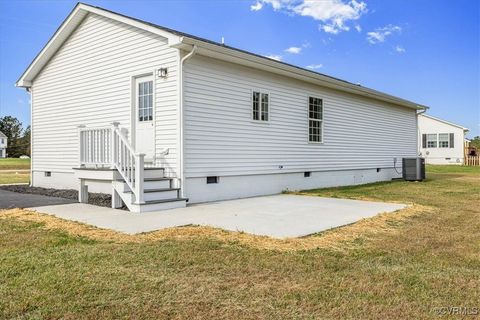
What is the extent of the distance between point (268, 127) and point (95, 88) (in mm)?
4668

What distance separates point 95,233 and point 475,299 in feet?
14.2

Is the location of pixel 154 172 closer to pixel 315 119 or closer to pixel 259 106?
pixel 259 106

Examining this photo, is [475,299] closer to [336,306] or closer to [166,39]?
[336,306]

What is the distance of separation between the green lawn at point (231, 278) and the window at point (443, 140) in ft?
104

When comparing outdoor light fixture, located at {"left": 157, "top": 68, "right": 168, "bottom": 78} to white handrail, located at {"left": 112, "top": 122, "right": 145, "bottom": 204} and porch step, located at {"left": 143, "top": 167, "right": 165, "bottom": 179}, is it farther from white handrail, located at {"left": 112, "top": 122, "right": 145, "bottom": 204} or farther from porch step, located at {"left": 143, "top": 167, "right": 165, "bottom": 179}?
porch step, located at {"left": 143, "top": 167, "right": 165, "bottom": 179}

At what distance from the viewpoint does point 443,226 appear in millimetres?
5844

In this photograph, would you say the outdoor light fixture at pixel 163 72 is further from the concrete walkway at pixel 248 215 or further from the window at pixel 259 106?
the concrete walkway at pixel 248 215

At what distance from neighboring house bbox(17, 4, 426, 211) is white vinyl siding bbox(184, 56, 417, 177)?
3 cm

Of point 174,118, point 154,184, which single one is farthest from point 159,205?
point 174,118

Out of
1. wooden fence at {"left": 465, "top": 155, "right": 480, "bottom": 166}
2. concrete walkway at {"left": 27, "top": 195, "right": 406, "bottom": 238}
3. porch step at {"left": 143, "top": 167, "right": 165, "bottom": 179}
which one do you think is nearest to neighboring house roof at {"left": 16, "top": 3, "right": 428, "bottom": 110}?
porch step at {"left": 143, "top": 167, "right": 165, "bottom": 179}

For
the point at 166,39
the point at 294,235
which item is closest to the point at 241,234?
the point at 294,235

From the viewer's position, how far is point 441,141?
3331 centimetres

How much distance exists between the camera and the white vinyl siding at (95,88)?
8.27m

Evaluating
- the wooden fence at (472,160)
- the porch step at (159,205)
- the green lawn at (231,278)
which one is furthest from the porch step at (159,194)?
the wooden fence at (472,160)
